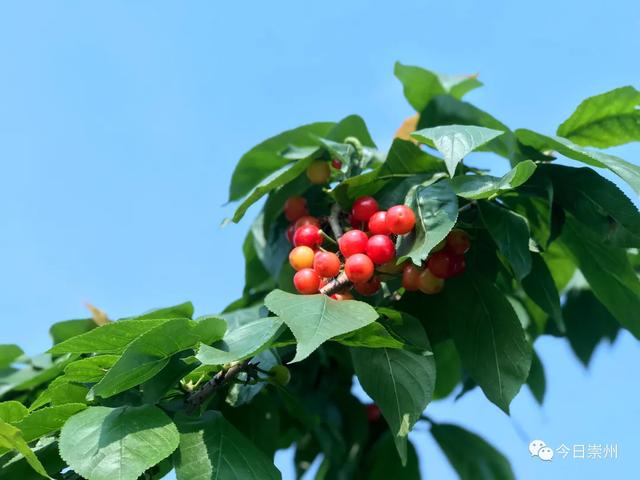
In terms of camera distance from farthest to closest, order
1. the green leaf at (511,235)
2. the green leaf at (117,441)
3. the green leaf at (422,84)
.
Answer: the green leaf at (422,84) < the green leaf at (511,235) < the green leaf at (117,441)

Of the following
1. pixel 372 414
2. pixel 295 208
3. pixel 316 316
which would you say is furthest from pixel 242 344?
pixel 372 414

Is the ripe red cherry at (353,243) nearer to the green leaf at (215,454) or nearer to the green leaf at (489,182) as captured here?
the green leaf at (489,182)

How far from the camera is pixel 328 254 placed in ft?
3.21

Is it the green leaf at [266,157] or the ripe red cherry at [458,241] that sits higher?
the green leaf at [266,157]

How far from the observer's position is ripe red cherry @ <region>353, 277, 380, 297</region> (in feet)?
3.31

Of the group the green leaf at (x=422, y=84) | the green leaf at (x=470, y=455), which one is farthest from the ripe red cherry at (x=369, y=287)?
the green leaf at (x=470, y=455)

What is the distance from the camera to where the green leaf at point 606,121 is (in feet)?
3.79

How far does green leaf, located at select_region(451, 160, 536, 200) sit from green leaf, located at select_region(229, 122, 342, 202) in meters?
0.39

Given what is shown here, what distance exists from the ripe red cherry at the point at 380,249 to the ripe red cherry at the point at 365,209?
8cm

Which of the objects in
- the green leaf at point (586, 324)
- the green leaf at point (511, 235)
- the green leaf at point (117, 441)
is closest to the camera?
the green leaf at point (117, 441)

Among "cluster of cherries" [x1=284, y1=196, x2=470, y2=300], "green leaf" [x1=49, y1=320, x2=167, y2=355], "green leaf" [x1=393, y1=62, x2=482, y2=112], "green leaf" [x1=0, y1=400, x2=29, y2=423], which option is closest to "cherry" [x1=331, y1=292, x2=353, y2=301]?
"cluster of cherries" [x1=284, y1=196, x2=470, y2=300]

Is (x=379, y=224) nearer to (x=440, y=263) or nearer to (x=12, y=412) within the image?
(x=440, y=263)

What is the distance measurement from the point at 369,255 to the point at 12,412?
0.41 metres

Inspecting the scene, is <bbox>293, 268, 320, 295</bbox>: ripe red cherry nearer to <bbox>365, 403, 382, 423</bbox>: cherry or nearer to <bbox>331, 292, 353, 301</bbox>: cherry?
<bbox>331, 292, 353, 301</bbox>: cherry
